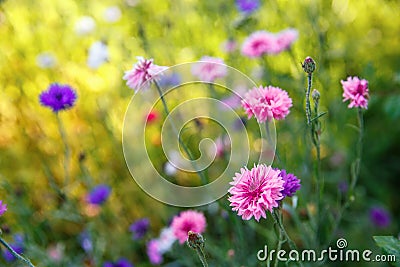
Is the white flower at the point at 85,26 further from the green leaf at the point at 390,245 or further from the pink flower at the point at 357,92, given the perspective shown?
the green leaf at the point at 390,245

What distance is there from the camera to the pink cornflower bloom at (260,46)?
1222mm

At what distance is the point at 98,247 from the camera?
1355 mm

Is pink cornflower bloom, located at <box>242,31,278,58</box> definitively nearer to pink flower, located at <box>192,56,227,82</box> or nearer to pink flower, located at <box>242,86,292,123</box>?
pink flower, located at <box>192,56,227,82</box>

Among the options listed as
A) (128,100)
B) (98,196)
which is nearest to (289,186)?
(98,196)

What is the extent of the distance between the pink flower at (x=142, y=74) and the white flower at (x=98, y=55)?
0.59m

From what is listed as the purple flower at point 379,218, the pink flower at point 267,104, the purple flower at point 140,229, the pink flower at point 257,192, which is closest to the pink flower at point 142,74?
the pink flower at point 267,104

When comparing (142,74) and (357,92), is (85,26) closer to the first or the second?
(142,74)

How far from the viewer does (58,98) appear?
110 centimetres

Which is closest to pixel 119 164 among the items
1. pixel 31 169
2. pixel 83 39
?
pixel 31 169

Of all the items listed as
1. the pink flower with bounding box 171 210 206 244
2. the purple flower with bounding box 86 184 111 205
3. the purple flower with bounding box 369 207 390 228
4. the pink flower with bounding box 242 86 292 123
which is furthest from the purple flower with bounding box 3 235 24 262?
the purple flower with bounding box 369 207 390 228

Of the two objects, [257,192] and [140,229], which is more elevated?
[140,229]

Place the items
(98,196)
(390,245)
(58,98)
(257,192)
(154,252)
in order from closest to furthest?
Answer: 1. (257,192)
2. (390,245)
3. (58,98)
4. (154,252)
5. (98,196)

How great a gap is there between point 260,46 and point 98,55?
0.52m

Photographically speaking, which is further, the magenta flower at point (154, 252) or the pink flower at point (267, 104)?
the magenta flower at point (154, 252)
